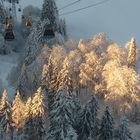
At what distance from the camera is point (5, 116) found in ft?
325

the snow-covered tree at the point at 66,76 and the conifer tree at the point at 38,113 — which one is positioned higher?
the snow-covered tree at the point at 66,76

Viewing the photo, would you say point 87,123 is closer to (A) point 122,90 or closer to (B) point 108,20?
(A) point 122,90

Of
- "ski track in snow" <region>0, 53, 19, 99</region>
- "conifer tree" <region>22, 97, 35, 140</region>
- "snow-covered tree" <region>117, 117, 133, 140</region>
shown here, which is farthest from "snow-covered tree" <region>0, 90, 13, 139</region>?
"ski track in snow" <region>0, 53, 19, 99</region>

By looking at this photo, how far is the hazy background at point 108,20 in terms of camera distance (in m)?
160

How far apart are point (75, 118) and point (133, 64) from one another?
95.7ft

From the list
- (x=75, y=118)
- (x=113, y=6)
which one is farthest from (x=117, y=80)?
(x=113, y=6)

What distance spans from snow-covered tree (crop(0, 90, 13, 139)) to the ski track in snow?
19.5 metres

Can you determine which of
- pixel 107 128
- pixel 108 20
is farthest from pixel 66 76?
pixel 108 20

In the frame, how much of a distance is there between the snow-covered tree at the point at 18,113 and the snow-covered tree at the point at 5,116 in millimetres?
913

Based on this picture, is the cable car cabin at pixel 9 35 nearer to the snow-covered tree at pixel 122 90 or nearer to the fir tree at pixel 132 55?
the snow-covered tree at pixel 122 90

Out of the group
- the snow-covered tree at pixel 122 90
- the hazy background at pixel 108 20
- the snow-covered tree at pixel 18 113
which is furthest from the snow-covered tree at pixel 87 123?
the hazy background at pixel 108 20

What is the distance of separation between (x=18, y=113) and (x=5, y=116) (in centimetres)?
203

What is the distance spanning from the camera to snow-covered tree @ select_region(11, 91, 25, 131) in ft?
325

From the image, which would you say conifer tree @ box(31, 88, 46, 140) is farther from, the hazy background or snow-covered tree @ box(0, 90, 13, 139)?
the hazy background
